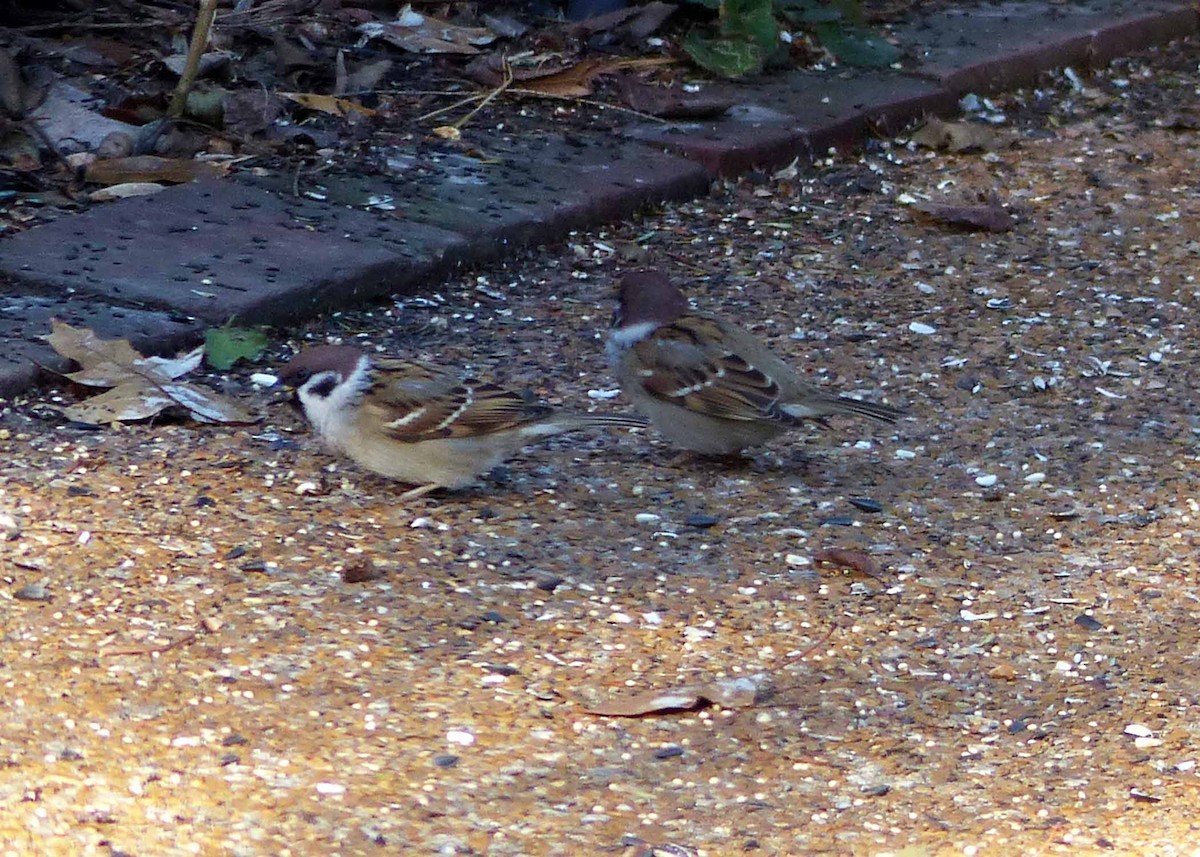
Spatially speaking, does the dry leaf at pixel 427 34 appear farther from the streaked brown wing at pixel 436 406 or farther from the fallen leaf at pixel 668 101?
the streaked brown wing at pixel 436 406

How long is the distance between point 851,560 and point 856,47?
4323mm

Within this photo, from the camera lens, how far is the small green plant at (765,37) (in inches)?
286

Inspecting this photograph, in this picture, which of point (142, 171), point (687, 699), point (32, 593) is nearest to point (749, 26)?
point (142, 171)

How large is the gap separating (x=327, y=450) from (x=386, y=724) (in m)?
1.33

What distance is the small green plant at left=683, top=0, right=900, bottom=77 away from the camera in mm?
7266

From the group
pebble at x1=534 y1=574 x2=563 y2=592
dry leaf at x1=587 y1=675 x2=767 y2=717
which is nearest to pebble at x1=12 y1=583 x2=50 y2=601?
pebble at x1=534 y1=574 x2=563 y2=592

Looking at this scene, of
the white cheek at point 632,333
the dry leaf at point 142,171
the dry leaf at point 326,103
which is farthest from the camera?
the dry leaf at point 326,103

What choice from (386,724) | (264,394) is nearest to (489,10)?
(264,394)

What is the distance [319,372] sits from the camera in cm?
419

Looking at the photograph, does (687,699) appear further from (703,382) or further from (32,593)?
(703,382)

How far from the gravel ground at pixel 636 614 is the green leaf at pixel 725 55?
178 centimetres

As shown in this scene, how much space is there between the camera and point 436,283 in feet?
18.2

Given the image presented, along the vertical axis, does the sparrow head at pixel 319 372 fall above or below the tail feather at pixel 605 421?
above

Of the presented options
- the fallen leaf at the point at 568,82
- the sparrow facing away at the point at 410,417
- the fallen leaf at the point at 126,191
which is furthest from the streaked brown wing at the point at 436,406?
the fallen leaf at the point at 568,82
